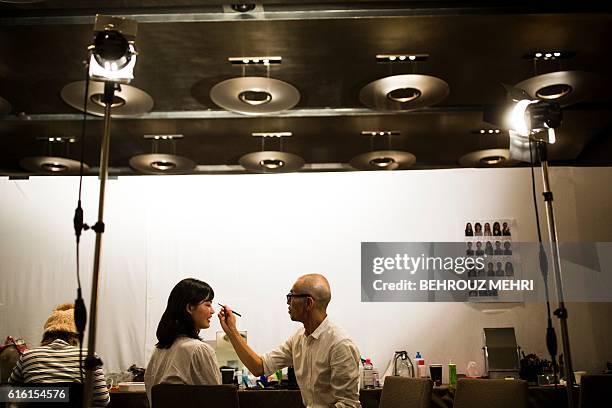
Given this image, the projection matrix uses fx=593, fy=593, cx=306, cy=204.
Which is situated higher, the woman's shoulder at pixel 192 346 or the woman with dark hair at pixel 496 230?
the woman with dark hair at pixel 496 230

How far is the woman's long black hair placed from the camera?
2.72 metres

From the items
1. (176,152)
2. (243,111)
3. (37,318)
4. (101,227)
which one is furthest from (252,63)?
Answer: (101,227)

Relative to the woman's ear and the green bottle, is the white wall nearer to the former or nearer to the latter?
the green bottle

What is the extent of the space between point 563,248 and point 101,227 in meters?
4.39

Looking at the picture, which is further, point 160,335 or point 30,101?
point 30,101

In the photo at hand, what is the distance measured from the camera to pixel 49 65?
17.8ft

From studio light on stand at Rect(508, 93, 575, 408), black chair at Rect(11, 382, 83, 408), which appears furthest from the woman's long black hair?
studio light on stand at Rect(508, 93, 575, 408)

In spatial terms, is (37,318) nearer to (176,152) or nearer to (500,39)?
(176,152)

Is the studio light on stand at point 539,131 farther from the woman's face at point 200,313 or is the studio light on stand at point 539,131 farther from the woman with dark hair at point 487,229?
the woman with dark hair at point 487,229

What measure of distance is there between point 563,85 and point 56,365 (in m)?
4.35

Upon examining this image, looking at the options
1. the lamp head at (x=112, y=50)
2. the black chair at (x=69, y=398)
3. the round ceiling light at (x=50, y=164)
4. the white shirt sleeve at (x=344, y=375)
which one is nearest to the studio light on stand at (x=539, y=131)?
the white shirt sleeve at (x=344, y=375)

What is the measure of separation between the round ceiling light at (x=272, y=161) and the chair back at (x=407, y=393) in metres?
3.30

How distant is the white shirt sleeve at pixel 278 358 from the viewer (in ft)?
10.2

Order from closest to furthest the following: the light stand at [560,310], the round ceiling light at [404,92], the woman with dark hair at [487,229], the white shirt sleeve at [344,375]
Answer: the light stand at [560,310], the white shirt sleeve at [344,375], the round ceiling light at [404,92], the woman with dark hair at [487,229]
